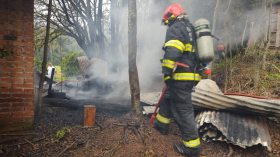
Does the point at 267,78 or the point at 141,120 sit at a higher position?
the point at 267,78

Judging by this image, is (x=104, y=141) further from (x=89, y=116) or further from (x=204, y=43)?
(x=204, y=43)

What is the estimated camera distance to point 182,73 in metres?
3.97

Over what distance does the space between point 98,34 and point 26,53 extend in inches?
190

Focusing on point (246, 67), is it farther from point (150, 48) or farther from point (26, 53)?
point (26, 53)

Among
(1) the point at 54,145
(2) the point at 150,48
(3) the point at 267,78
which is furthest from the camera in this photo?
(2) the point at 150,48

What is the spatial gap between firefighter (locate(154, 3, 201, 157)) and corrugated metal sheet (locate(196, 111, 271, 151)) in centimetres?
58

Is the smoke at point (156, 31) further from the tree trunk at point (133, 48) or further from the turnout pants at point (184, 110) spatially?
the turnout pants at point (184, 110)

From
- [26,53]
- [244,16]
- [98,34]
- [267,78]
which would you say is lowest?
[267,78]

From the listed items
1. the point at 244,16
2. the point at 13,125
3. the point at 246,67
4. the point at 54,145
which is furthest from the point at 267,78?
the point at 13,125

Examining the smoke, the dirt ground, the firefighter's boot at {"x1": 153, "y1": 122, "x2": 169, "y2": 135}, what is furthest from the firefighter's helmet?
the smoke

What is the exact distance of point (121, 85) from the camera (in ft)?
26.8

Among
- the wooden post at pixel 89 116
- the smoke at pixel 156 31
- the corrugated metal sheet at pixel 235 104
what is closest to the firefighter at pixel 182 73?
the corrugated metal sheet at pixel 235 104

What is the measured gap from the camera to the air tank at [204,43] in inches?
155

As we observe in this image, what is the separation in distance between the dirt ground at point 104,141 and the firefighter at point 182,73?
14.8 inches
